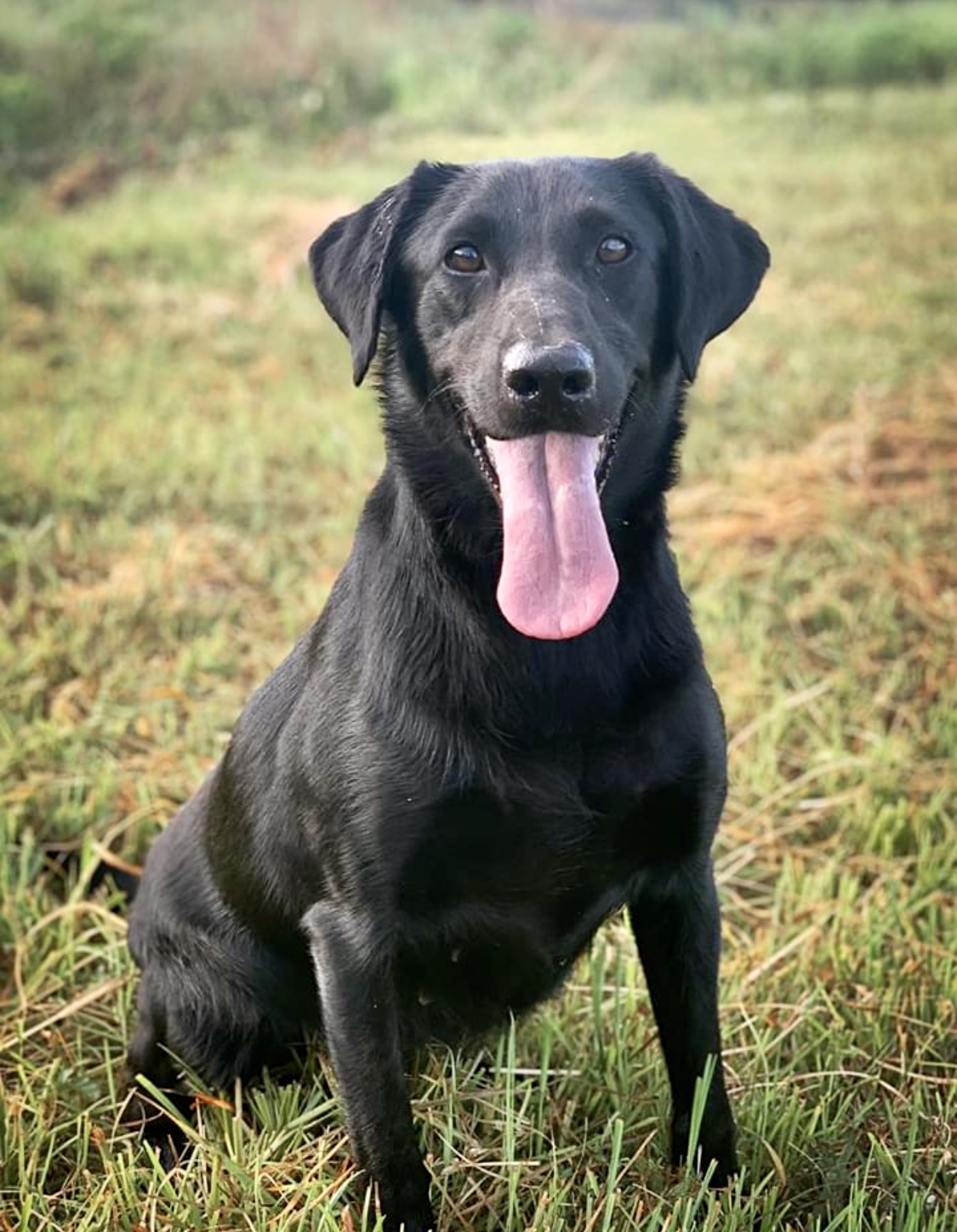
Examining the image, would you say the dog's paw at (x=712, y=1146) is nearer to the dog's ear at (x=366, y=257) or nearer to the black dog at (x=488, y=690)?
the black dog at (x=488, y=690)

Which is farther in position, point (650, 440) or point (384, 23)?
point (384, 23)

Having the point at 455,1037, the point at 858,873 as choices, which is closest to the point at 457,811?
the point at 455,1037

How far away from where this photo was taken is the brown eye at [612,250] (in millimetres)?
2189

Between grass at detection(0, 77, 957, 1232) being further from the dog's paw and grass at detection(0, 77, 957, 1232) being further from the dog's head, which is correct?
the dog's head

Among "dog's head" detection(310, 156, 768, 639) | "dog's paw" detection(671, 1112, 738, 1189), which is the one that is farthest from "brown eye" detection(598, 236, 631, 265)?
"dog's paw" detection(671, 1112, 738, 1189)

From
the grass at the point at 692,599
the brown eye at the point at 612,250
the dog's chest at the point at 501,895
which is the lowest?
the grass at the point at 692,599

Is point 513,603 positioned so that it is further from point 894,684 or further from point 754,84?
point 754,84

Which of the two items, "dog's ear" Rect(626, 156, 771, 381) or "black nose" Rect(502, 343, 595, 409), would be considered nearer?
"black nose" Rect(502, 343, 595, 409)

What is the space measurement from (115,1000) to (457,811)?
1122 mm

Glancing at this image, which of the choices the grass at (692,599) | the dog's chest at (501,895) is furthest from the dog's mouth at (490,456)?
the grass at (692,599)

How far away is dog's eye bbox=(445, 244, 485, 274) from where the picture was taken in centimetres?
219

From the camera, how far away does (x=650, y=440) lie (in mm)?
2178

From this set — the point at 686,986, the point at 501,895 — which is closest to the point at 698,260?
the point at 501,895

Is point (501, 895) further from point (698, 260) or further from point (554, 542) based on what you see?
point (698, 260)
